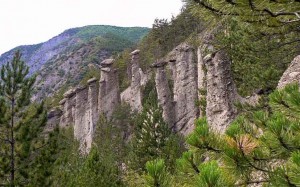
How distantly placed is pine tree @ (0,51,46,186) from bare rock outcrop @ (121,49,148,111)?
34418 millimetres

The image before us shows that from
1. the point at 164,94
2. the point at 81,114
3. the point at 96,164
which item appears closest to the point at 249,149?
the point at 96,164

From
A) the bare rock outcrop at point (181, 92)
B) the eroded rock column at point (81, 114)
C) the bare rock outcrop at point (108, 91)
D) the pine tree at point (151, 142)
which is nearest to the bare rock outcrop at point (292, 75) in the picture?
the pine tree at point (151, 142)

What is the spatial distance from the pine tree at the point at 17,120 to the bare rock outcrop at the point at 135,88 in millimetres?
34418

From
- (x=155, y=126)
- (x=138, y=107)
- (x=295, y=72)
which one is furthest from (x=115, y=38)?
(x=295, y=72)

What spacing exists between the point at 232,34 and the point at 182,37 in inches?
1592

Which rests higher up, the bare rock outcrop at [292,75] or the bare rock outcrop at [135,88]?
the bare rock outcrop at [292,75]

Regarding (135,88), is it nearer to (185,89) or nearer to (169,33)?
(185,89)

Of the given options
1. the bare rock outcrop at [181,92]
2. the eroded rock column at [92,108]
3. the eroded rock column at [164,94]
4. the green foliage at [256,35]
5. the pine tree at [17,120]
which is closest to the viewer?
the green foliage at [256,35]

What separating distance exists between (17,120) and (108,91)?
130 ft

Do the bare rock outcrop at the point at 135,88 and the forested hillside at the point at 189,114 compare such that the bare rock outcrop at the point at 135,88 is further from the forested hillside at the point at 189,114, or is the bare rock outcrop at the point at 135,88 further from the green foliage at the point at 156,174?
the green foliage at the point at 156,174

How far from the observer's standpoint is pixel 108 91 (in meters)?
58.2

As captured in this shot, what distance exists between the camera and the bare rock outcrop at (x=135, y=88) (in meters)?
54.0

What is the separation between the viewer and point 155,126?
108ft

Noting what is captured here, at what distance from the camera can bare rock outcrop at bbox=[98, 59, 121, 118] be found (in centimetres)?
5731
